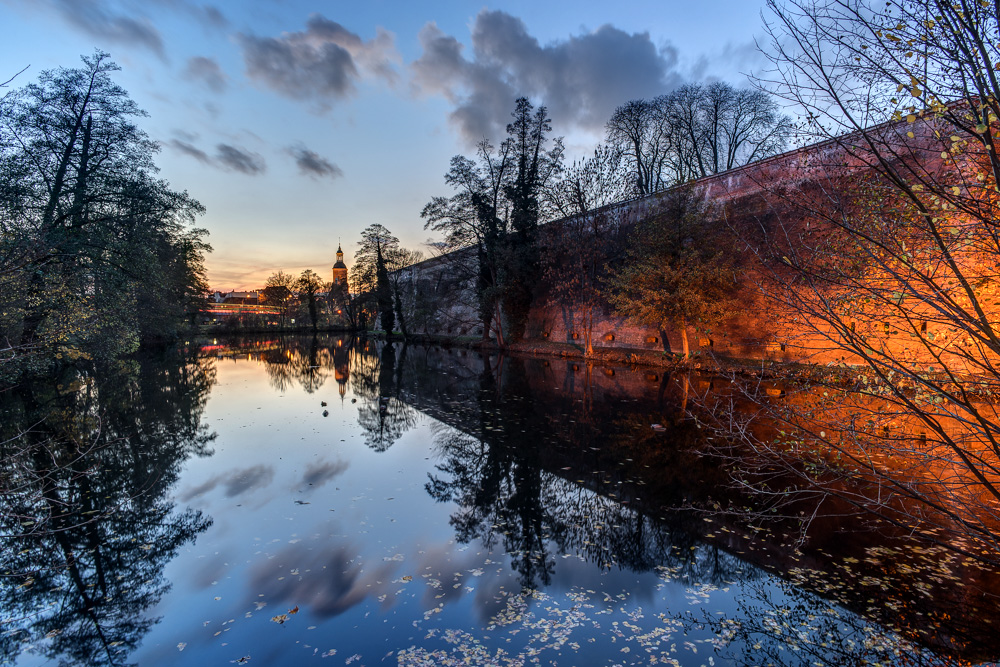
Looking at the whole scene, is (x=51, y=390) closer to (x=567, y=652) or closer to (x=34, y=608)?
(x=34, y=608)

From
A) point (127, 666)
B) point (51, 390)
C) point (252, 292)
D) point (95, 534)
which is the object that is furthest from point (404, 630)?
point (252, 292)

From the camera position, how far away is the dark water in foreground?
3361 mm

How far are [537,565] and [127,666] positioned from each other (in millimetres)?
3349

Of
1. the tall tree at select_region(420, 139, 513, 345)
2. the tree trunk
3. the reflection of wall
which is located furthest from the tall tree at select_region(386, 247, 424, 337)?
the reflection of wall

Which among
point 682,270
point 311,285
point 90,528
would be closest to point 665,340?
point 682,270

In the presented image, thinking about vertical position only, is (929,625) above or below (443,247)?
below

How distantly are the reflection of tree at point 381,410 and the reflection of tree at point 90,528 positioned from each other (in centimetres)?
320

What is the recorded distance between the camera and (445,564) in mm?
4496

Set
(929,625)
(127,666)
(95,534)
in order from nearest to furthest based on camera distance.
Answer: (127,666) < (929,625) < (95,534)

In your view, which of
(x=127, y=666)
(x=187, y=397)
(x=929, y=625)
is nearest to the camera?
(x=127, y=666)

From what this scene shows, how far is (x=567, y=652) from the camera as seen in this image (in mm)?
3266

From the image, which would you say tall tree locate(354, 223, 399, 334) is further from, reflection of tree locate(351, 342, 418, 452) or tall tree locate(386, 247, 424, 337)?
reflection of tree locate(351, 342, 418, 452)

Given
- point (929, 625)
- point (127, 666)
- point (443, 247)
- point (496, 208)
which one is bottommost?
point (929, 625)

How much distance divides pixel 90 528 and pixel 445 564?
4283 mm
